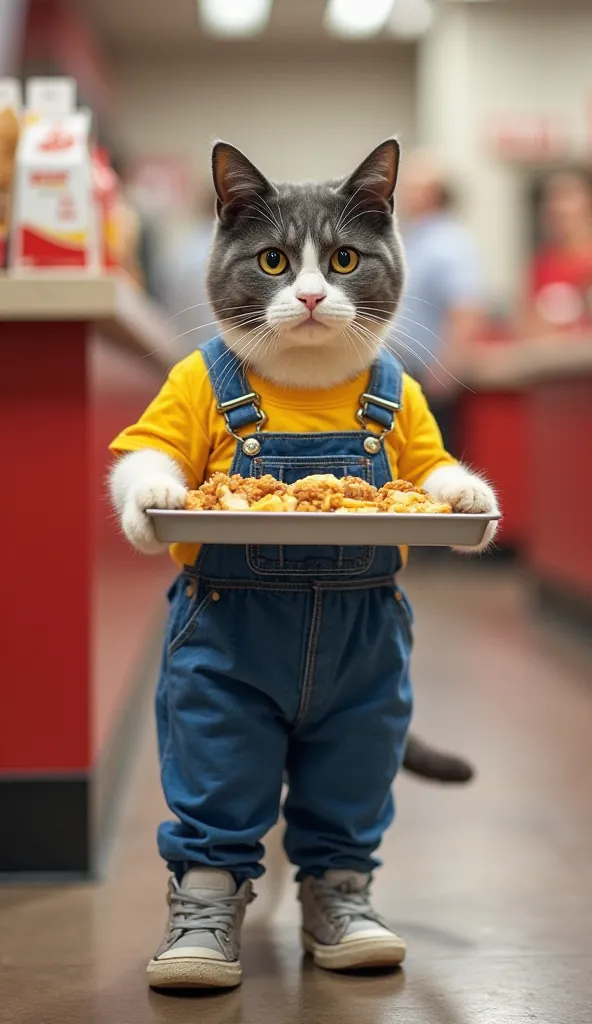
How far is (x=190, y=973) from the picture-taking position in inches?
55.8

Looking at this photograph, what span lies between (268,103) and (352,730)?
31.5ft

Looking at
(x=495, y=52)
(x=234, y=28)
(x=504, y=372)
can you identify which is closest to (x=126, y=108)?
(x=234, y=28)

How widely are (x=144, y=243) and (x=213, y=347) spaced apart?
363cm

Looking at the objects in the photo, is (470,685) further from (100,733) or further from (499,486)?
(499,486)

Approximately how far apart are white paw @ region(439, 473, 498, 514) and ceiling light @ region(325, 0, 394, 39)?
316 inches

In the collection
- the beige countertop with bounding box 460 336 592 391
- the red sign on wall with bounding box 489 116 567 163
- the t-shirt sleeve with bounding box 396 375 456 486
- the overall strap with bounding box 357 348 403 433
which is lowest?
the t-shirt sleeve with bounding box 396 375 456 486

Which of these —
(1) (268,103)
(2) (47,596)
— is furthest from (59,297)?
(1) (268,103)

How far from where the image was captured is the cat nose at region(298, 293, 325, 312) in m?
1.31

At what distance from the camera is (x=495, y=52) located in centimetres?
888

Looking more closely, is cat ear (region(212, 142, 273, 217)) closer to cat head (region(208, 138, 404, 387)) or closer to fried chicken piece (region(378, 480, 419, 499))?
cat head (region(208, 138, 404, 387))

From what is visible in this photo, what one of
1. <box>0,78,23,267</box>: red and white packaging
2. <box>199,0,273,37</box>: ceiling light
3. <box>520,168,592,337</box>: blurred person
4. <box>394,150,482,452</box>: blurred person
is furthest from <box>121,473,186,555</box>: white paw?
<box>199,0,273,37</box>: ceiling light

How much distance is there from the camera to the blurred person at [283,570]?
4.49 ft

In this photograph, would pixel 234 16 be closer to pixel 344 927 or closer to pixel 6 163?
pixel 6 163

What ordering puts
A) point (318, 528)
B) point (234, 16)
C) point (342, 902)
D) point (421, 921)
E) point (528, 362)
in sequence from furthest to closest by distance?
point (234, 16), point (528, 362), point (421, 921), point (342, 902), point (318, 528)
